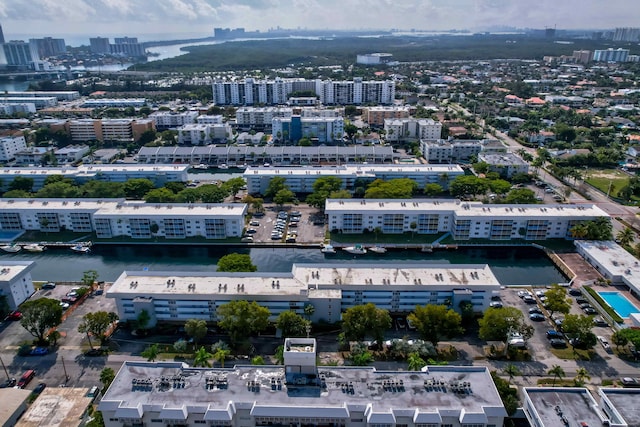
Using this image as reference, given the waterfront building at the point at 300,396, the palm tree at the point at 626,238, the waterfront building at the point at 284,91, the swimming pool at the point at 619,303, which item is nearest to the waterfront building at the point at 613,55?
the waterfront building at the point at 284,91

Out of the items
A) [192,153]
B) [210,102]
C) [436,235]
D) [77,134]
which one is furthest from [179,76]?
[436,235]

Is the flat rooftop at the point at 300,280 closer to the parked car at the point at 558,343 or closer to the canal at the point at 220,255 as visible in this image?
the parked car at the point at 558,343

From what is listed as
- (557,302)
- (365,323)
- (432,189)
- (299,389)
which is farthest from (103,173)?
(557,302)

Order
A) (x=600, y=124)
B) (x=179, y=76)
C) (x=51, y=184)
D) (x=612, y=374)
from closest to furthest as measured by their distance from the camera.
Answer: (x=612, y=374), (x=51, y=184), (x=600, y=124), (x=179, y=76)

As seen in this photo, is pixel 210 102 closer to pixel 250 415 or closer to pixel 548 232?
pixel 548 232

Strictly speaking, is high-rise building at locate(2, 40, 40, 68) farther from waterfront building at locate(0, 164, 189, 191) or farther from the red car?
the red car
